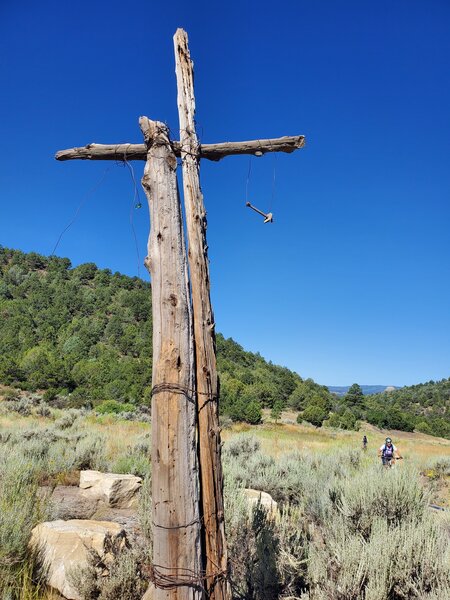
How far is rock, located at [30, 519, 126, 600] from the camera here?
3.65 m

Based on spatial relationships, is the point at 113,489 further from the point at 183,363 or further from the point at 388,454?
the point at 388,454

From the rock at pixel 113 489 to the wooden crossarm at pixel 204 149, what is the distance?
5744mm

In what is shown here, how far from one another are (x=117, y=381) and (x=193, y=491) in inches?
1370

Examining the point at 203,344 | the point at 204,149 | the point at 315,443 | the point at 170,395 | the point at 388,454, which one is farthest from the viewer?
the point at 315,443

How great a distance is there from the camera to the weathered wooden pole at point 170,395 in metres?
2.39

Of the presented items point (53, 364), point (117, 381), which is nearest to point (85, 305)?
point (53, 364)

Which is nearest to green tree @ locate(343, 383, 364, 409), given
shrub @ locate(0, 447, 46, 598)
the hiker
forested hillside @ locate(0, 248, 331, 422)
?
forested hillside @ locate(0, 248, 331, 422)

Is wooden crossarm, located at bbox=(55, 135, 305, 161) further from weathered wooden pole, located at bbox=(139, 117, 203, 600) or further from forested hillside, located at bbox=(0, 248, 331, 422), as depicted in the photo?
forested hillside, located at bbox=(0, 248, 331, 422)

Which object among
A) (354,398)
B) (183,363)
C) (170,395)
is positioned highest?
(183,363)

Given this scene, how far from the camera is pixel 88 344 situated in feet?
178

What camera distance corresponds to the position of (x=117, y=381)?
35.1 metres

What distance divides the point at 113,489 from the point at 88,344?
5103cm

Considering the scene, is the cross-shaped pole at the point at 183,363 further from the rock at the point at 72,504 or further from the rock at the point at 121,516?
the rock at the point at 72,504

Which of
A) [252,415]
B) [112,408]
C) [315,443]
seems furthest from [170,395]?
[252,415]
